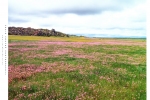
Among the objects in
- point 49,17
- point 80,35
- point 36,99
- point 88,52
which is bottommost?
point 36,99

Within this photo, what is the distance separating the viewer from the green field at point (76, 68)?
243 inches

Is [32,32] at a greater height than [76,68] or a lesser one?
greater

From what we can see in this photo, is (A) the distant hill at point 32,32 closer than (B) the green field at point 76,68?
No

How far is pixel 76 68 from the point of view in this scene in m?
7.12

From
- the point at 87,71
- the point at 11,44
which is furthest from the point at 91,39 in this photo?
the point at 11,44

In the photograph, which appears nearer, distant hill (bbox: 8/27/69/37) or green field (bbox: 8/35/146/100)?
green field (bbox: 8/35/146/100)

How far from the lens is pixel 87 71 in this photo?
695 cm

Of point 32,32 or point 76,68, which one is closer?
point 76,68

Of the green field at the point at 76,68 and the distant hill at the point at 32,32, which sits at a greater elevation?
the distant hill at the point at 32,32

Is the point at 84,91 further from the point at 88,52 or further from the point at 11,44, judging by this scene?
the point at 11,44

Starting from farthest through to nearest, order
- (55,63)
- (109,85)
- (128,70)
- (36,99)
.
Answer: (55,63)
(128,70)
(109,85)
(36,99)

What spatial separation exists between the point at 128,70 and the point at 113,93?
1035 mm

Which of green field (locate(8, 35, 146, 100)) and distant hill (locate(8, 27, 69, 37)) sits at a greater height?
distant hill (locate(8, 27, 69, 37))

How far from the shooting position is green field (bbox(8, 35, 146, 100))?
618 centimetres
